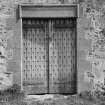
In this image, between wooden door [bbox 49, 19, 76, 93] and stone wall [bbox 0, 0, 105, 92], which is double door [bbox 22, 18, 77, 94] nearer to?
wooden door [bbox 49, 19, 76, 93]

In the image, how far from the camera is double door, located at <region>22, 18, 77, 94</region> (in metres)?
6.71

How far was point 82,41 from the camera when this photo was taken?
6531mm

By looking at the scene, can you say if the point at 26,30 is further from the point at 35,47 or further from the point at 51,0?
the point at 51,0

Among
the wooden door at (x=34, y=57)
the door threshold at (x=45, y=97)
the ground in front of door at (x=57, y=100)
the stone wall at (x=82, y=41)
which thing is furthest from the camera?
the wooden door at (x=34, y=57)

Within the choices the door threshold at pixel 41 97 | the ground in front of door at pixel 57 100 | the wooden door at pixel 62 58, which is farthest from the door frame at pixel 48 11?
the ground in front of door at pixel 57 100

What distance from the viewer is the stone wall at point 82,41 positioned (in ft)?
21.3

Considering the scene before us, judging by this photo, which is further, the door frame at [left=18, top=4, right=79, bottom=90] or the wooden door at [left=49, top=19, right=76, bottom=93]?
the wooden door at [left=49, top=19, right=76, bottom=93]

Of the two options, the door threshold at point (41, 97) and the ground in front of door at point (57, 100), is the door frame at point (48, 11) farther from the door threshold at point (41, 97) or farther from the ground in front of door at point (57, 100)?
the ground in front of door at point (57, 100)

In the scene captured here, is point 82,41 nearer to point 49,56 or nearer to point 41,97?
point 49,56

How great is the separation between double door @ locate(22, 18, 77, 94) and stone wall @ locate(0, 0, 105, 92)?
0.27 metres

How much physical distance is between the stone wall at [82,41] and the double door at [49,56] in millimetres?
267

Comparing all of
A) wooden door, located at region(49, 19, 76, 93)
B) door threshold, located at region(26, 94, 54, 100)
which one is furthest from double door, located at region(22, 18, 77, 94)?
door threshold, located at region(26, 94, 54, 100)

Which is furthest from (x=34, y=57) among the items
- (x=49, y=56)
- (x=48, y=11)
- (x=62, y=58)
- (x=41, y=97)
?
(x=48, y=11)

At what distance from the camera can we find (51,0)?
21.5 ft
